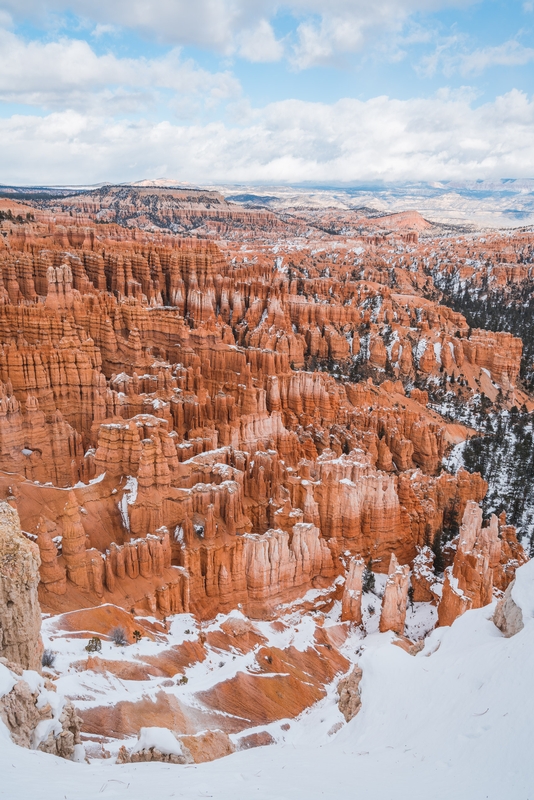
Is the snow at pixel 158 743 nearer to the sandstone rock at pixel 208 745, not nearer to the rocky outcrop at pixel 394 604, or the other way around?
the sandstone rock at pixel 208 745

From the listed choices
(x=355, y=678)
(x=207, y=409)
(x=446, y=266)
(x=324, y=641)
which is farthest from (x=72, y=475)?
(x=446, y=266)

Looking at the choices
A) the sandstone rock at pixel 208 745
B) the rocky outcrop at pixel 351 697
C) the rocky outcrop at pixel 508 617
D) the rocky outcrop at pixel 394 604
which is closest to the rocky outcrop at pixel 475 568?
the rocky outcrop at pixel 394 604

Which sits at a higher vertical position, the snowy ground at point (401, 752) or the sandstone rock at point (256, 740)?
the snowy ground at point (401, 752)

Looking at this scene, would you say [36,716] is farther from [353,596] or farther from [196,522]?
[353,596]

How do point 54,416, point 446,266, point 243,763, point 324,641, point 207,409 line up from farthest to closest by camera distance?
point 446,266 < point 207,409 < point 54,416 < point 324,641 < point 243,763

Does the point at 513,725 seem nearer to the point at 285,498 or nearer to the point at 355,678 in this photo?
the point at 355,678

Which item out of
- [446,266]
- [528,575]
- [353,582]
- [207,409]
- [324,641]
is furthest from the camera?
[446,266]

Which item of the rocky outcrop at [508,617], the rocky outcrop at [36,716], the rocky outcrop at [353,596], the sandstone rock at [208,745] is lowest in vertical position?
the rocky outcrop at [353,596]
